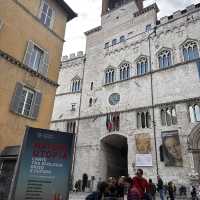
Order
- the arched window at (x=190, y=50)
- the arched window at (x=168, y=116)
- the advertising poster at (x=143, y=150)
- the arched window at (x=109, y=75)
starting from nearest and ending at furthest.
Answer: the advertising poster at (x=143, y=150) < the arched window at (x=168, y=116) < the arched window at (x=190, y=50) < the arched window at (x=109, y=75)

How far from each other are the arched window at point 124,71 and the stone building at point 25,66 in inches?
419

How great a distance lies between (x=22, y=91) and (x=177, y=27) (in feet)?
56.2

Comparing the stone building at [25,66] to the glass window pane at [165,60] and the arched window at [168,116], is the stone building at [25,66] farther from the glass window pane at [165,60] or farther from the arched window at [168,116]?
the glass window pane at [165,60]

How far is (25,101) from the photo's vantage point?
33.9 ft

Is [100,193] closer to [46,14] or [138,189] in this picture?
[138,189]

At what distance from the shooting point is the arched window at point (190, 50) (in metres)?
19.0

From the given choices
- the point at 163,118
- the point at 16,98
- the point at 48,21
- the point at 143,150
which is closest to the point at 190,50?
the point at 163,118

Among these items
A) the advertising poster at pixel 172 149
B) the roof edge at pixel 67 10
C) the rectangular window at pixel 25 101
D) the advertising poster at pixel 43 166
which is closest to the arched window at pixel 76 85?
the roof edge at pixel 67 10

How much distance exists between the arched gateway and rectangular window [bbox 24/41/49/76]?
1121 cm

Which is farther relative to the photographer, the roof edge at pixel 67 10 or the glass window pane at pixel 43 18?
the roof edge at pixel 67 10

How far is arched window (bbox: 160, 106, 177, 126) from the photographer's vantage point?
1770 centimetres

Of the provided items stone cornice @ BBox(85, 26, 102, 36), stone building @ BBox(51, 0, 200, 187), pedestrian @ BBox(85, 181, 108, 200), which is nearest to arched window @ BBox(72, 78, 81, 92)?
stone building @ BBox(51, 0, 200, 187)

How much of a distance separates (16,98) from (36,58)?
282 centimetres

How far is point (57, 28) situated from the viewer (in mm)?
13242
